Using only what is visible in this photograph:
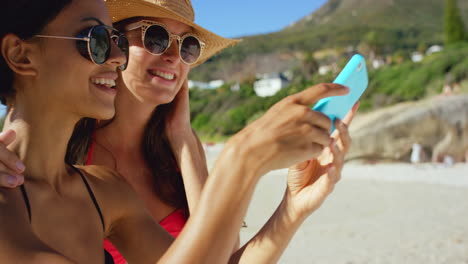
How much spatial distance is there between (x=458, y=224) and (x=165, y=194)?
24.3 feet

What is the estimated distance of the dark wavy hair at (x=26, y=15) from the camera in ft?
4.29

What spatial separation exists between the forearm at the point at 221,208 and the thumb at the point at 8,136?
0.58 metres

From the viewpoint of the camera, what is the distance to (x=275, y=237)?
1498 millimetres

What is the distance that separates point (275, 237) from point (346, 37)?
309 feet

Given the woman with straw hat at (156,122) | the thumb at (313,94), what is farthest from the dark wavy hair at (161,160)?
the thumb at (313,94)

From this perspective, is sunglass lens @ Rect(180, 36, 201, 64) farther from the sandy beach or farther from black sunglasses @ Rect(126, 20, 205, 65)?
the sandy beach

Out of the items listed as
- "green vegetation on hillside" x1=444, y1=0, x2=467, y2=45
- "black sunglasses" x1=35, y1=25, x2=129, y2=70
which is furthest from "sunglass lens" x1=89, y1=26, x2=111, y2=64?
"green vegetation on hillside" x1=444, y1=0, x2=467, y2=45

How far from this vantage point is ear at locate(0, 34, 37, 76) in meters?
1.35

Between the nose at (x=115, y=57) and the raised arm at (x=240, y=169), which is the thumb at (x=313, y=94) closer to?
the raised arm at (x=240, y=169)

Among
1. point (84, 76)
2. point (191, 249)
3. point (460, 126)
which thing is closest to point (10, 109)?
point (84, 76)

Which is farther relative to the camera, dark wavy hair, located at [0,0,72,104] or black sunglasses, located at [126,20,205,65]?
black sunglasses, located at [126,20,205,65]

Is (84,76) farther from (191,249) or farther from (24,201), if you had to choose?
(191,249)

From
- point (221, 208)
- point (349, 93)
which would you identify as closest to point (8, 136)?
point (221, 208)

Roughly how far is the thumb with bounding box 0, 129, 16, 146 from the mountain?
200 feet
